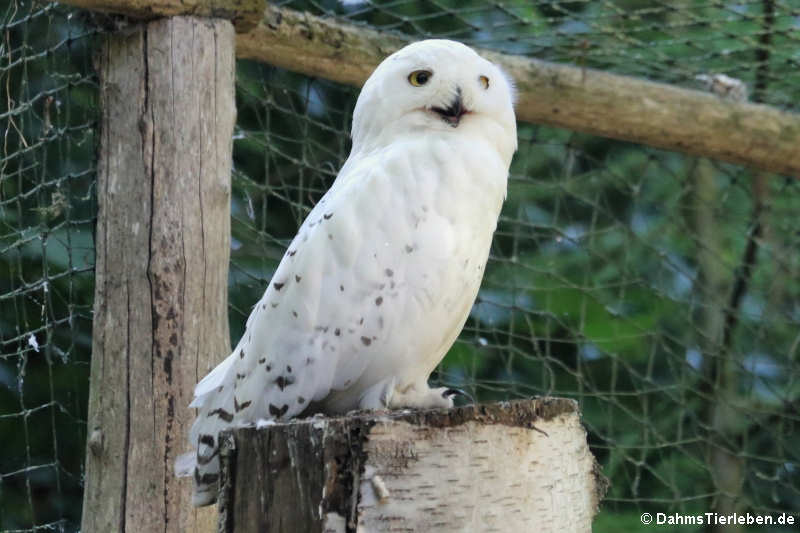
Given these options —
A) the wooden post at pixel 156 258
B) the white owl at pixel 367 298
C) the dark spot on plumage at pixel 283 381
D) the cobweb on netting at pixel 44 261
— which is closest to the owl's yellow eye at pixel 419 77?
the white owl at pixel 367 298

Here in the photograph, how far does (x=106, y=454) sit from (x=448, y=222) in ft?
3.86

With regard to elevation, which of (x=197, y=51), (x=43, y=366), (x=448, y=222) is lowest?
(x=43, y=366)

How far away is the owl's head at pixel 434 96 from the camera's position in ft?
9.91

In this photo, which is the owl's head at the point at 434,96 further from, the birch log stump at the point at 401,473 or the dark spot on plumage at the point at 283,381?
the birch log stump at the point at 401,473

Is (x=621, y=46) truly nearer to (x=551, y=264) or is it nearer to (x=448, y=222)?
(x=551, y=264)

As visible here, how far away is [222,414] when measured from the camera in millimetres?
2822

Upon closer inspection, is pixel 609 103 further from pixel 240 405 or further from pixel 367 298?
pixel 240 405

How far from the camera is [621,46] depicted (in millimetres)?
4496

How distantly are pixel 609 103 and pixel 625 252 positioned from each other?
3.31 ft

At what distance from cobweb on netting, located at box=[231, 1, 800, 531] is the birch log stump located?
1.88m

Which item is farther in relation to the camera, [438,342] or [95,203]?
[95,203]

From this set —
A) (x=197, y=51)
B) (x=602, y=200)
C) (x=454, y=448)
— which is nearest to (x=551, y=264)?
(x=602, y=200)

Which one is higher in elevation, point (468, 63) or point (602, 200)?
point (468, 63)

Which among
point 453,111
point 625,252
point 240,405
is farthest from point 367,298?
point 625,252
